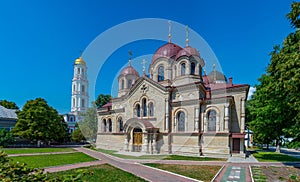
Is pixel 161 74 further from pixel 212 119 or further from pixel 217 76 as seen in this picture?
pixel 217 76

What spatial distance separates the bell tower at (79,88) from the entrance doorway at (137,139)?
34.1 metres

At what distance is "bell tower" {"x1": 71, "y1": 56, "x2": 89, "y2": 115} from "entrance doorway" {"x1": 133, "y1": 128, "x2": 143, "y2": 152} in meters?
34.1

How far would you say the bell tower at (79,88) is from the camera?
52719 mm

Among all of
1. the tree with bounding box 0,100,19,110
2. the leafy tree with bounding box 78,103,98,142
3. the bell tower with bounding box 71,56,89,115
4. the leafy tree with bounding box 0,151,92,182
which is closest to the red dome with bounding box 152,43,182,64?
the leafy tree with bounding box 78,103,98,142

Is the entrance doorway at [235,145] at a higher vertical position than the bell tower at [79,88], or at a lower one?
lower

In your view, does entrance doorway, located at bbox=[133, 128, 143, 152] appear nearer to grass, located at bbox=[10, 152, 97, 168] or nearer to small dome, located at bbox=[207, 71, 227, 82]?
grass, located at bbox=[10, 152, 97, 168]

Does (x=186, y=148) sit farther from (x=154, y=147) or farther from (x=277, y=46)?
(x=277, y=46)

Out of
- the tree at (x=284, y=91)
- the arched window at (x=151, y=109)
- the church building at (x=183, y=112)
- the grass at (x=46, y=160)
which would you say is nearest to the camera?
the tree at (x=284, y=91)

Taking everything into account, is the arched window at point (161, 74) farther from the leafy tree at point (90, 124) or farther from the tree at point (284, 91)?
the leafy tree at point (90, 124)

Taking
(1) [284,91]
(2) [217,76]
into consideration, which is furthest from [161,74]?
(1) [284,91]

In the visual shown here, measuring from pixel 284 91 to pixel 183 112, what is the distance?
35.2 ft

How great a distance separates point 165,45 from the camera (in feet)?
91.3

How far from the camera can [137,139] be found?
2242 centimetres

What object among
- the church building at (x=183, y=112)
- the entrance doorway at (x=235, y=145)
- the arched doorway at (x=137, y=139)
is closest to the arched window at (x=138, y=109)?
the church building at (x=183, y=112)
